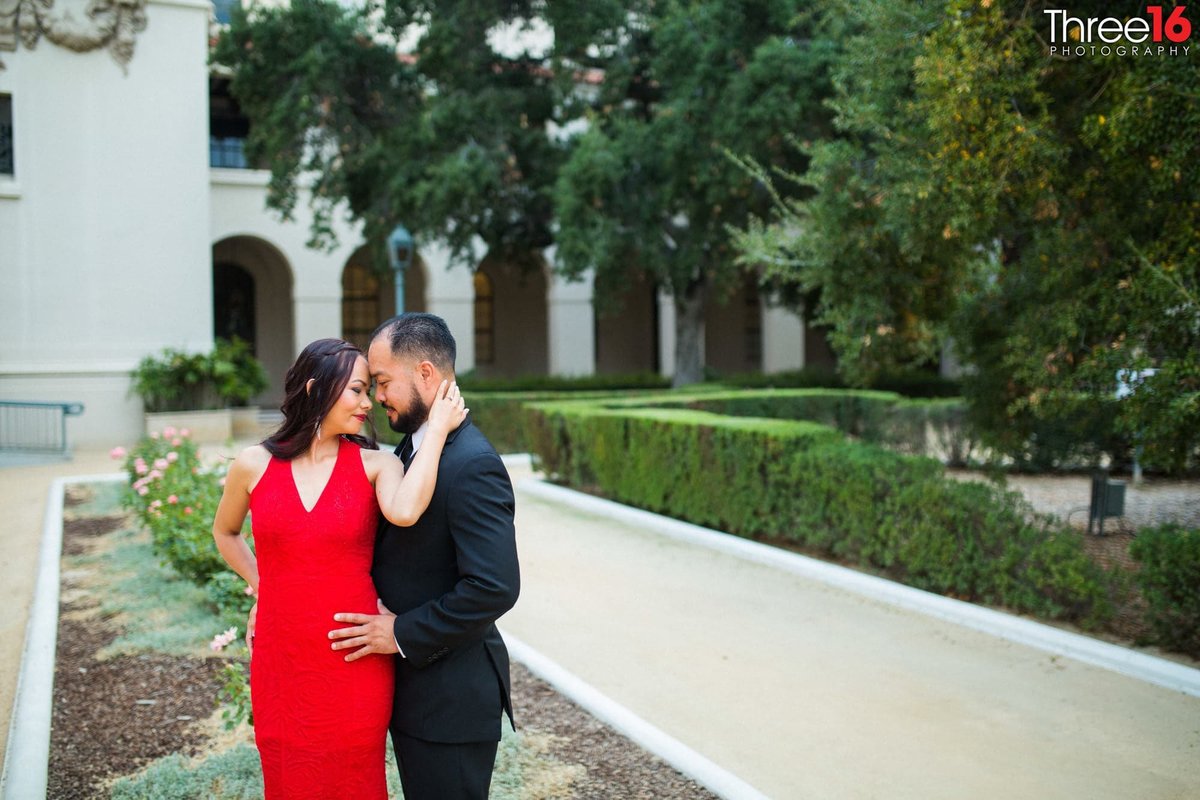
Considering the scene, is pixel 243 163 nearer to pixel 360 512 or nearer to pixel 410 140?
pixel 410 140

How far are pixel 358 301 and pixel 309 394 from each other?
88.3ft

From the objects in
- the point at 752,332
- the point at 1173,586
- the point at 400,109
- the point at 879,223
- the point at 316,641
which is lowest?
the point at 1173,586

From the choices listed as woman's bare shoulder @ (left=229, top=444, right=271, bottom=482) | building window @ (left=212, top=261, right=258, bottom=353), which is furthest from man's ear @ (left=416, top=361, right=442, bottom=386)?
building window @ (left=212, top=261, right=258, bottom=353)

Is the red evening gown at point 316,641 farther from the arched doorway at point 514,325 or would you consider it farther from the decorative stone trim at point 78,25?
the arched doorway at point 514,325

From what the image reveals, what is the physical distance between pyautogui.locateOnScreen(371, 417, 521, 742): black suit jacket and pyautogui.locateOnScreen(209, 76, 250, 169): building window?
2353cm

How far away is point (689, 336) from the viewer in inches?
800

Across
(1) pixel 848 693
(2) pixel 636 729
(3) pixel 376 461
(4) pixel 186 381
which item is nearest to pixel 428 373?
(3) pixel 376 461

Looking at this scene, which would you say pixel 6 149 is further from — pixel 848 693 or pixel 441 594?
pixel 441 594

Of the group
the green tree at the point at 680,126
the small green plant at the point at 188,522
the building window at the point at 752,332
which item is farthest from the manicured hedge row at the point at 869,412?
the building window at the point at 752,332

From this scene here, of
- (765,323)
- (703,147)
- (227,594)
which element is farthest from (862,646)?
(765,323)

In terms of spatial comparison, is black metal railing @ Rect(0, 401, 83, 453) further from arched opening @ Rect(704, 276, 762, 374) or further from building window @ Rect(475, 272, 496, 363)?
arched opening @ Rect(704, 276, 762, 374)

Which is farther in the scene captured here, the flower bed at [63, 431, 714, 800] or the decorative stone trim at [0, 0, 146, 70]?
the decorative stone trim at [0, 0, 146, 70]

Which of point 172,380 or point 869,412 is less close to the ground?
point 172,380

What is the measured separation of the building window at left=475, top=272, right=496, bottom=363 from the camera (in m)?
29.9
